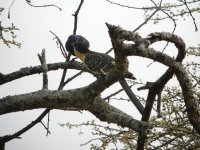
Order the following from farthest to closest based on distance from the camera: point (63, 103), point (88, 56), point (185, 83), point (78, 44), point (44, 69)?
point (78, 44)
point (88, 56)
point (44, 69)
point (63, 103)
point (185, 83)

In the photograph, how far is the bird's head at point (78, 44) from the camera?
13.8 feet

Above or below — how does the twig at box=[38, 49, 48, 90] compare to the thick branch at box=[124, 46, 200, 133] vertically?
above

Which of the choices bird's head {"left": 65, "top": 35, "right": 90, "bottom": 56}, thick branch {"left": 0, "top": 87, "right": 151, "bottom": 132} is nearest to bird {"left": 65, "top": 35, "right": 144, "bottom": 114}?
bird's head {"left": 65, "top": 35, "right": 90, "bottom": 56}

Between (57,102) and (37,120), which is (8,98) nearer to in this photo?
(57,102)

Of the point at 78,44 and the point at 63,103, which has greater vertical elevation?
the point at 78,44

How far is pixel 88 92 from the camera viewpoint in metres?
2.23

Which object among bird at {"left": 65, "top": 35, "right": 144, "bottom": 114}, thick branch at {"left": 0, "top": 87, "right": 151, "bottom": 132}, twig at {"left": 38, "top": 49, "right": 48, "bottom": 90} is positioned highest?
bird at {"left": 65, "top": 35, "right": 144, "bottom": 114}

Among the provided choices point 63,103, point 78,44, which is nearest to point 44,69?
point 63,103

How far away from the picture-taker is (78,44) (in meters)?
4.50

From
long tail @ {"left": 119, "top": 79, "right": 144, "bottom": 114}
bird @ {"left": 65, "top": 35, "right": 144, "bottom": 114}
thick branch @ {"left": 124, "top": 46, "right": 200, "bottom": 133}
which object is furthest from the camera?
bird @ {"left": 65, "top": 35, "right": 144, "bottom": 114}

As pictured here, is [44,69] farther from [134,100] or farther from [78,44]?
[78,44]

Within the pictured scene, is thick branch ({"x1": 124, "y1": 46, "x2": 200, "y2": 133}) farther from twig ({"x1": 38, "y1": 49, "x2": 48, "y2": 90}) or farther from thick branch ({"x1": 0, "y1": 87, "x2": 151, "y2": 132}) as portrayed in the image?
twig ({"x1": 38, "y1": 49, "x2": 48, "y2": 90})

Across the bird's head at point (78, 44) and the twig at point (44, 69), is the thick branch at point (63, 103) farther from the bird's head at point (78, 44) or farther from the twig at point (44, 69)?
the bird's head at point (78, 44)

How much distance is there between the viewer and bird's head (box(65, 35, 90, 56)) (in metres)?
4.20
